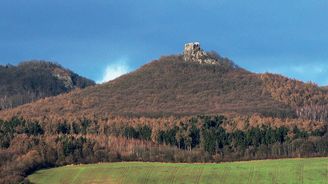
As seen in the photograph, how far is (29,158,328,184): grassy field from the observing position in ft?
422

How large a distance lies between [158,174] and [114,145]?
2493cm

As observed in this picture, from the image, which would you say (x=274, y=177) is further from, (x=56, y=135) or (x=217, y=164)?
(x=56, y=135)

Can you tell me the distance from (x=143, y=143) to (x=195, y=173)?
27922 mm

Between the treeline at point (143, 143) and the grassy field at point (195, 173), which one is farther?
the treeline at point (143, 143)

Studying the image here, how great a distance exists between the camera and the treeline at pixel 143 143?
146500 mm

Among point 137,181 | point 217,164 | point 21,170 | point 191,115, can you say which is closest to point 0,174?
point 21,170

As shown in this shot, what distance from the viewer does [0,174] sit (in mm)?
136250

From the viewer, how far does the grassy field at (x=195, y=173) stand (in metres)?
128

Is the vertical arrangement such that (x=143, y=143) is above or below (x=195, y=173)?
above

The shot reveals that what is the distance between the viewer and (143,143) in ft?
526

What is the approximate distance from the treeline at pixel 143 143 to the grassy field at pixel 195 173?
4.70m

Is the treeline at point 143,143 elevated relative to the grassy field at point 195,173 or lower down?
elevated

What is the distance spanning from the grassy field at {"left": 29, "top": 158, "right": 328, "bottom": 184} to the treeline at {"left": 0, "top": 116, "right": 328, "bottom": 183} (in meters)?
4.70

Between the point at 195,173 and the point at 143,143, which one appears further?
the point at 143,143
